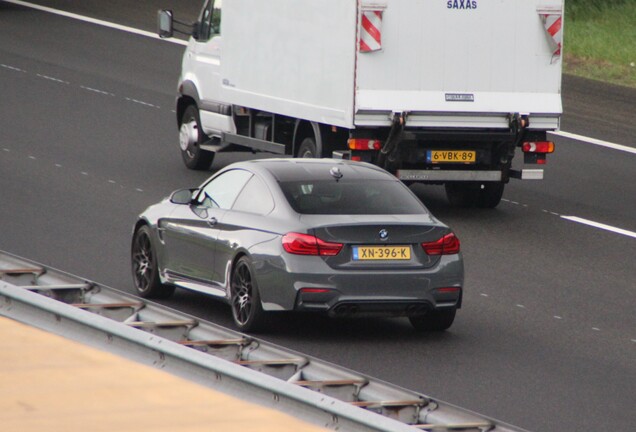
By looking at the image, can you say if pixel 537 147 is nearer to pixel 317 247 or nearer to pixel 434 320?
pixel 434 320

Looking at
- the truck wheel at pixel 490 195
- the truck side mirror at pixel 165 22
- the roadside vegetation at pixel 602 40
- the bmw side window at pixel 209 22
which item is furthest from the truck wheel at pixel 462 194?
the roadside vegetation at pixel 602 40

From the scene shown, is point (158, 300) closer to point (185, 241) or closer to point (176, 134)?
point (185, 241)

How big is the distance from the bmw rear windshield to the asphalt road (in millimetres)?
1065

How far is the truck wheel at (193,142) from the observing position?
2412cm

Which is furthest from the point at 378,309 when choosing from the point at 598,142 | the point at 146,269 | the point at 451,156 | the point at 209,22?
the point at 598,142

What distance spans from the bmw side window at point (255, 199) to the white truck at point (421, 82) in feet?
18.7

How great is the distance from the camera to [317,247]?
45.5 ft

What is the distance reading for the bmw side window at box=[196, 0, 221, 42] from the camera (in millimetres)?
23594

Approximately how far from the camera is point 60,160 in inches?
949

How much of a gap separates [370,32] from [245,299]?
6.76 metres

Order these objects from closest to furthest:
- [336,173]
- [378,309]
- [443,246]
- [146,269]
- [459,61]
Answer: [378,309] → [443,246] → [336,173] → [146,269] → [459,61]

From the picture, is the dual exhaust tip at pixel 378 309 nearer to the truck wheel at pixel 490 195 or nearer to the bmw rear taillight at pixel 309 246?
the bmw rear taillight at pixel 309 246

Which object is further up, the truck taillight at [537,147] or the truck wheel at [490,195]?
the truck taillight at [537,147]

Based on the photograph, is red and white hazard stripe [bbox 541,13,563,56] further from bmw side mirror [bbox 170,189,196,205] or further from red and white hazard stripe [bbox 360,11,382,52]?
bmw side mirror [bbox 170,189,196,205]
